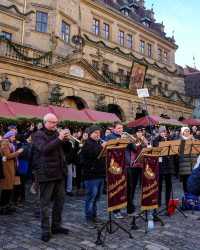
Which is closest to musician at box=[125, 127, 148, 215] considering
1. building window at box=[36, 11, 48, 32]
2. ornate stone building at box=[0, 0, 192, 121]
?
ornate stone building at box=[0, 0, 192, 121]

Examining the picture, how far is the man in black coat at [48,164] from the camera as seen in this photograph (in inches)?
233

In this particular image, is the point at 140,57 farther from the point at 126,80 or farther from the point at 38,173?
the point at 38,173

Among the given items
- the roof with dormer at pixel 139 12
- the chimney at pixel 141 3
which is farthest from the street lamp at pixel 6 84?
the chimney at pixel 141 3

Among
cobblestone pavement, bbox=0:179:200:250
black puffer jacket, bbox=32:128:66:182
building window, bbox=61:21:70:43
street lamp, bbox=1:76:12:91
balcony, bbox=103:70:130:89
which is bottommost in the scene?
cobblestone pavement, bbox=0:179:200:250

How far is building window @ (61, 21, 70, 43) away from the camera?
27.9 m

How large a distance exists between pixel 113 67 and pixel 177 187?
879 inches

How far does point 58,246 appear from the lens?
5.61 m

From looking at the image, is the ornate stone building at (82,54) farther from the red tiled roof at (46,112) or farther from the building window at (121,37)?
the red tiled roof at (46,112)

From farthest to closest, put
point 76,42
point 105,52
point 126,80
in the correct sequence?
point 105,52 < point 126,80 < point 76,42

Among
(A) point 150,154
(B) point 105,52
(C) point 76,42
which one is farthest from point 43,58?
(A) point 150,154

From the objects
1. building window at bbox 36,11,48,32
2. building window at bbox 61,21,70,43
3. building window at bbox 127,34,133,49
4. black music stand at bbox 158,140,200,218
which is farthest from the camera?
building window at bbox 127,34,133,49

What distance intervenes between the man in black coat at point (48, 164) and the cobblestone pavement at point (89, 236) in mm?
373

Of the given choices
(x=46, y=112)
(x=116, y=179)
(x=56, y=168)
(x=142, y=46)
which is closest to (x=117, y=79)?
(x=142, y=46)

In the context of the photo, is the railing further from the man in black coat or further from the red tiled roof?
the man in black coat
